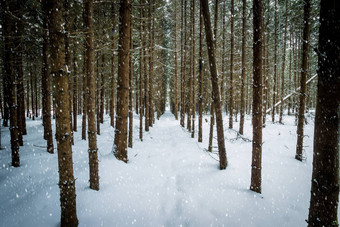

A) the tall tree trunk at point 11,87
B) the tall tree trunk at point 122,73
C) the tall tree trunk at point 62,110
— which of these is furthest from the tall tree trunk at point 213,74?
the tall tree trunk at point 11,87

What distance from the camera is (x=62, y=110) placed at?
2990 mm

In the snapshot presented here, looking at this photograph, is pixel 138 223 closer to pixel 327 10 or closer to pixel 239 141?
pixel 327 10

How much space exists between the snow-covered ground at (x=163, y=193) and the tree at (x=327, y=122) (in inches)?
76.6

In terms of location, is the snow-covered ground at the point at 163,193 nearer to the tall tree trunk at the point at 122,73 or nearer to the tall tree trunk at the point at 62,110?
the tall tree trunk at the point at 62,110

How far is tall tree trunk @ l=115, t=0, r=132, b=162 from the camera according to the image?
5605 millimetres

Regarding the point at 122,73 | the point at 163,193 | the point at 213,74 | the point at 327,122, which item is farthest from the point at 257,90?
the point at 122,73

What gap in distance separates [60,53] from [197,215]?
15.5 ft

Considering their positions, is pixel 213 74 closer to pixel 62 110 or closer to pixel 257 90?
pixel 257 90

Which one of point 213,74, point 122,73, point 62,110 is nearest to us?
point 62,110

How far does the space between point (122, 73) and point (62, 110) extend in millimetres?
3167

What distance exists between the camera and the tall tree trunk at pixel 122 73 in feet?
18.4

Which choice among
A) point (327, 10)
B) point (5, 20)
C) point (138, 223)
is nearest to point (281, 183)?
point (138, 223)

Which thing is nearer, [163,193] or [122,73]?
[163,193]

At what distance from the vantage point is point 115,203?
4.23 meters
